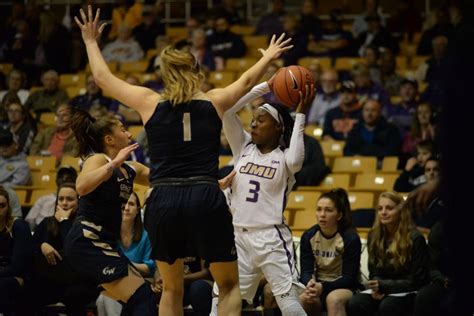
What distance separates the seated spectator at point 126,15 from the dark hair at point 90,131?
9.09 meters

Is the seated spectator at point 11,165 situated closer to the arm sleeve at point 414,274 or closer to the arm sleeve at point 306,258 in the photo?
the arm sleeve at point 306,258

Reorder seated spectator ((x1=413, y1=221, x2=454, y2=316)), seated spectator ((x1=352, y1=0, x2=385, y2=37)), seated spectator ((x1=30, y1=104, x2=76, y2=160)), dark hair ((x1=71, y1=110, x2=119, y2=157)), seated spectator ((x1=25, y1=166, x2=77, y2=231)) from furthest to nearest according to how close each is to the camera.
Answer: seated spectator ((x1=352, y1=0, x2=385, y2=37)) < seated spectator ((x1=30, y1=104, x2=76, y2=160)) < seated spectator ((x1=25, y1=166, x2=77, y2=231)) < seated spectator ((x1=413, y1=221, x2=454, y2=316)) < dark hair ((x1=71, y1=110, x2=119, y2=157))

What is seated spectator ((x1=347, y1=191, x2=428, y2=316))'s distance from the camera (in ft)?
26.3

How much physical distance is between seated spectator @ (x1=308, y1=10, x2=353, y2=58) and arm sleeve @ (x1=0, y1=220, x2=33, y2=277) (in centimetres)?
644

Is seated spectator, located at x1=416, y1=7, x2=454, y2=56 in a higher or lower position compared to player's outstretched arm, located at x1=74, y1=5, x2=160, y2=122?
higher

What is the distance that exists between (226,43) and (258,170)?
742cm

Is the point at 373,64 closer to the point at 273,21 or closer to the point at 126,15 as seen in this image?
the point at 273,21

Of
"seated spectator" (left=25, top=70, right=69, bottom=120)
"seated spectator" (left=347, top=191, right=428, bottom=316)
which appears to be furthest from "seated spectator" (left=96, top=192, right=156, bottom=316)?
"seated spectator" (left=25, top=70, right=69, bottom=120)

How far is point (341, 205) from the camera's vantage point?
8297 mm

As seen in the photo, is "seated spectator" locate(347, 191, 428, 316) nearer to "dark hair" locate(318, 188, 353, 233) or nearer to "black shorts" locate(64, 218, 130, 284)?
"dark hair" locate(318, 188, 353, 233)

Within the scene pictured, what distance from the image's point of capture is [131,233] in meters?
8.84

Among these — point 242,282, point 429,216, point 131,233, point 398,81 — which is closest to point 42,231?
point 131,233

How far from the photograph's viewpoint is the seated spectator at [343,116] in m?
11.8

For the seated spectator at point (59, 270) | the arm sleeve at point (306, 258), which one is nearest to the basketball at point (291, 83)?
the arm sleeve at point (306, 258)
